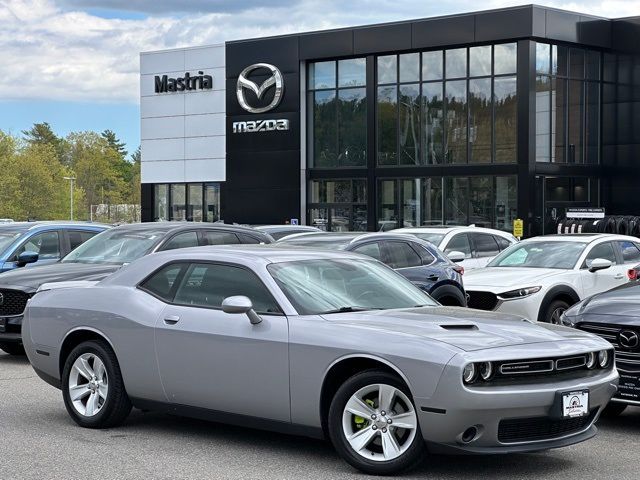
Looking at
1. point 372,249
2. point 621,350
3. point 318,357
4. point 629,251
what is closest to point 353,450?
point 318,357

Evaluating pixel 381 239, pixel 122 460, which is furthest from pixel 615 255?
pixel 122 460

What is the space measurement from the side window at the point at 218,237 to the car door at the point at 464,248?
6603 mm

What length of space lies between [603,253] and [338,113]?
2877cm

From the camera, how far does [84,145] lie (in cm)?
11906

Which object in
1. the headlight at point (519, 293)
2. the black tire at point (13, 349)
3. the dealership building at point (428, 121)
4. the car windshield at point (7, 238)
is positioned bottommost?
the black tire at point (13, 349)

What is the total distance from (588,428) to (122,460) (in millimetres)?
3169

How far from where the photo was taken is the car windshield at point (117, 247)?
13.1 m

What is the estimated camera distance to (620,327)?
28.1ft

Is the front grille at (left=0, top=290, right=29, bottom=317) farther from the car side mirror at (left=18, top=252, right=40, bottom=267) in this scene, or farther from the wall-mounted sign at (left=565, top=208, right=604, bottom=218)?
the wall-mounted sign at (left=565, top=208, right=604, bottom=218)

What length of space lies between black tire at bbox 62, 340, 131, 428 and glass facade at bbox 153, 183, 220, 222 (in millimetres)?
40586

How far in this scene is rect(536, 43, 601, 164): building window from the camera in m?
39.8

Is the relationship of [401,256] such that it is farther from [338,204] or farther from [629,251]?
[338,204]

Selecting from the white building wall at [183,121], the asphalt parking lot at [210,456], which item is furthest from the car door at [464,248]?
the white building wall at [183,121]

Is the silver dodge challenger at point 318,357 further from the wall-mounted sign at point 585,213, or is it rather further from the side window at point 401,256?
the wall-mounted sign at point 585,213
